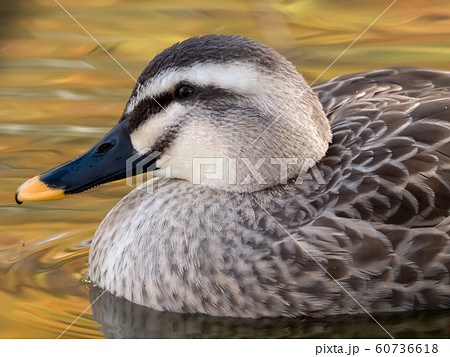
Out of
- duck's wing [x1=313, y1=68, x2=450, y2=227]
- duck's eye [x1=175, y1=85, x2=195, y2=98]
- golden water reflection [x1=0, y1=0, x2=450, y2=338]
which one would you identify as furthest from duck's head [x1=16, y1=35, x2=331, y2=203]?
golden water reflection [x1=0, y1=0, x2=450, y2=338]

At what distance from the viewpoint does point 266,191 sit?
20.4 feet

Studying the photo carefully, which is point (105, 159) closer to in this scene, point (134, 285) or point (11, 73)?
point (134, 285)

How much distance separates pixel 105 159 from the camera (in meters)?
6.31

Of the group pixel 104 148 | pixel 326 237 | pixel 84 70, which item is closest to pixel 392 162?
pixel 326 237

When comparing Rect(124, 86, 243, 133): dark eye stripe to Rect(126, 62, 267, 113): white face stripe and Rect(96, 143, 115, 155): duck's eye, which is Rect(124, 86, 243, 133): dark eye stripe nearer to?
Rect(126, 62, 267, 113): white face stripe

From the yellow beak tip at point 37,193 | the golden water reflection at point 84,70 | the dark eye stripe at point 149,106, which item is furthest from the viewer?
the golden water reflection at point 84,70

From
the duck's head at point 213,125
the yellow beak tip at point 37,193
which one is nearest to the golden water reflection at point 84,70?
the yellow beak tip at point 37,193

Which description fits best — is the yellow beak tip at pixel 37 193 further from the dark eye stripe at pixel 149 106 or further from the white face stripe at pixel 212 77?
the white face stripe at pixel 212 77

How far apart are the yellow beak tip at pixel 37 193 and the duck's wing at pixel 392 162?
5.53ft

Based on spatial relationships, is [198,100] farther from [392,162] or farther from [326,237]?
[392,162]

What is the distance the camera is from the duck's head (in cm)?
598

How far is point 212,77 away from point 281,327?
1.57 metres

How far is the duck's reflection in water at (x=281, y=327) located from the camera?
5.89 m

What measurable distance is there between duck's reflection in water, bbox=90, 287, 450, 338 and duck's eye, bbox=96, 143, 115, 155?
108 cm
